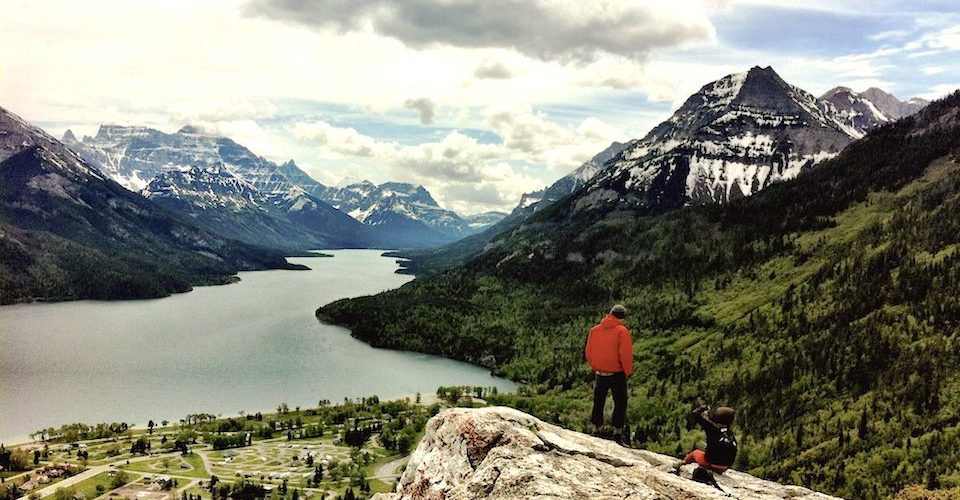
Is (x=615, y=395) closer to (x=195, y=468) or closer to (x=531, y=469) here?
(x=531, y=469)

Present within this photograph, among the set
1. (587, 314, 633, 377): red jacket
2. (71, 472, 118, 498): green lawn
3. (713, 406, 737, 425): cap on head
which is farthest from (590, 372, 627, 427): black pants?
(71, 472, 118, 498): green lawn

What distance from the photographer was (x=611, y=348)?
2541 cm

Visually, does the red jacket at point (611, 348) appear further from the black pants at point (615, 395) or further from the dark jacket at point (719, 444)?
the dark jacket at point (719, 444)

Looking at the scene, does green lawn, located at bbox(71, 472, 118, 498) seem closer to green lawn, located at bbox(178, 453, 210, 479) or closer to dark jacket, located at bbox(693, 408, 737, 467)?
green lawn, located at bbox(178, 453, 210, 479)

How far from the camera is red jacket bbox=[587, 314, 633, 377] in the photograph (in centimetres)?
2503

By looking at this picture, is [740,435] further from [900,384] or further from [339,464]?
[339,464]

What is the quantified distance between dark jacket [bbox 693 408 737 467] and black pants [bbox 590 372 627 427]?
181 inches

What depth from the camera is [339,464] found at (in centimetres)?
15288

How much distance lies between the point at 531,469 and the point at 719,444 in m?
7.32

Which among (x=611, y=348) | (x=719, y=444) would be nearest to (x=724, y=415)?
(x=719, y=444)

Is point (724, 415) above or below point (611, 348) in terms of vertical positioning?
below

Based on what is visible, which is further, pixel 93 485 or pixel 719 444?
pixel 93 485

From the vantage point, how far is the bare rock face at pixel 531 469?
673 inches

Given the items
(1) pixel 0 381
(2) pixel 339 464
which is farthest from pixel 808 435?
(1) pixel 0 381
